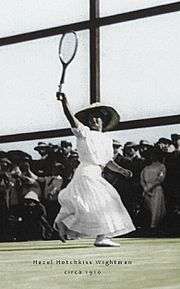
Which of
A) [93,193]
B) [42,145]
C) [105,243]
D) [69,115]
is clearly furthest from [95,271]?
[42,145]

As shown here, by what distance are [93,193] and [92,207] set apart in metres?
0.06

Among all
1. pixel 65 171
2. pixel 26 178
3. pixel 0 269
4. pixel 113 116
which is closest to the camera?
pixel 0 269

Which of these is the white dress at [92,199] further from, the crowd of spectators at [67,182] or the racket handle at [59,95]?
the racket handle at [59,95]

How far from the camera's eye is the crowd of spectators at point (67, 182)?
3.48 meters

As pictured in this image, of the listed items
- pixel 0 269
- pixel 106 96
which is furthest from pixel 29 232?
pixel 0 269

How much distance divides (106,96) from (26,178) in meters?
0.67

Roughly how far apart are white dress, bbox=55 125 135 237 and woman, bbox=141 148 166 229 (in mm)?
372

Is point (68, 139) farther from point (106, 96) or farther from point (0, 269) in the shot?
point (0, 269)

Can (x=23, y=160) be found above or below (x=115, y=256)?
above

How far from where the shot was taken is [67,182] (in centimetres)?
343

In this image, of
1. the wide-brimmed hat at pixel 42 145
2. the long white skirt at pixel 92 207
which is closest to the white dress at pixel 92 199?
the long white skirt at pixel 92 207

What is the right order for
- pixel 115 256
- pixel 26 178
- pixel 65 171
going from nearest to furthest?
pixel 115 256, pixel 65 171, pixel 26 178

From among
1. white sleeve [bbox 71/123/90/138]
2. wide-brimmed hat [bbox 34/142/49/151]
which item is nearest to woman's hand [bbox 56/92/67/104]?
white sleeve [bbox 71/123/90/138]

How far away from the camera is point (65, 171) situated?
139 inches
